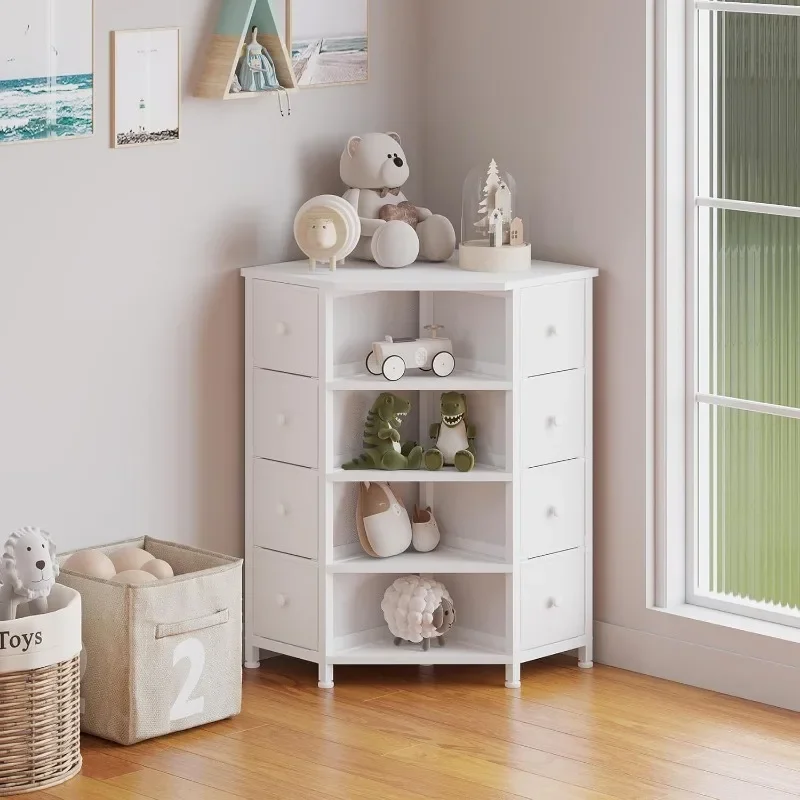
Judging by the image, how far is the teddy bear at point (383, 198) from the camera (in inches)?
141

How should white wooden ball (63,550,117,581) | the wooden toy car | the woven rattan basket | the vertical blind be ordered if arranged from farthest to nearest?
1. the wooden toy car
2. the vertical blind
3. white wooden ball (63,550,117,581)
4. the woven rattan basket

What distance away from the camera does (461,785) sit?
2912 mm

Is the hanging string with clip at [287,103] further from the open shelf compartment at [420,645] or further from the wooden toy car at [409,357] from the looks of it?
the open shelf compartment at [420,645]

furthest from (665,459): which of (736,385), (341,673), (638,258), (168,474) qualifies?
(168,474)

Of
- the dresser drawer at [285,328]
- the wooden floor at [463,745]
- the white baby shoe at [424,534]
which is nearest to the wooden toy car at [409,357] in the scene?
the dresser drawer at [285,328]

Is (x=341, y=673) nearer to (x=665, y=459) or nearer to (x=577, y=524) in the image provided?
(x=577, y=524)

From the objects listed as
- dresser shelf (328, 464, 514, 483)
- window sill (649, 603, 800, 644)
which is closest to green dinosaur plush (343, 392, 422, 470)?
dresser shelf (328, 464, 514, 483)

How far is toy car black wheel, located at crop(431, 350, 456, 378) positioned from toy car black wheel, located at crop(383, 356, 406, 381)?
75 millimetres

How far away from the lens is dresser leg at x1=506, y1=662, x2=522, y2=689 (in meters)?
3.47

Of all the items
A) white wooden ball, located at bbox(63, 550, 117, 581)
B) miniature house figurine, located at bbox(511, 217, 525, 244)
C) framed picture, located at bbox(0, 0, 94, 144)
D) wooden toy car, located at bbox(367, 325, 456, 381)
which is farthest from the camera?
miniature house figurine, located at bbox(511, 217, 525, 244)

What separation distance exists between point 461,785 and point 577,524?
2.77 feet

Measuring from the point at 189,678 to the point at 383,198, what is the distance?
1.18 metres

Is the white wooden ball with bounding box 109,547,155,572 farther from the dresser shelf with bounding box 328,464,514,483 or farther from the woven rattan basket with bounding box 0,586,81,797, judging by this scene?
the dresser shelf with bounding box 328,464,514,483

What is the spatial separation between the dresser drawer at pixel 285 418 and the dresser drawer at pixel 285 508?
A: 3 cm
